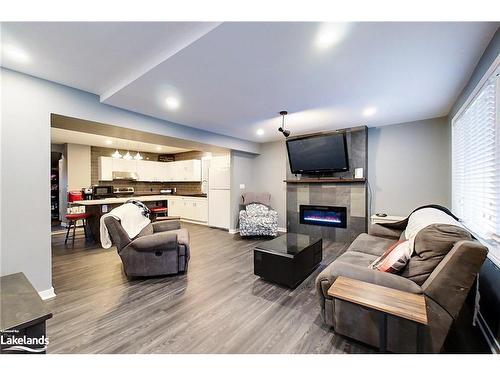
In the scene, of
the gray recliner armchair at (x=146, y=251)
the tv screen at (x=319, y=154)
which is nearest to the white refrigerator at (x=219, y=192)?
the tv screen at (x=319, y=154)

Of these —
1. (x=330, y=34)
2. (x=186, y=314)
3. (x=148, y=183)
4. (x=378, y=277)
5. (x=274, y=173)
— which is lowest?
(x=186, y=314)

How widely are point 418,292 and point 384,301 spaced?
353 millimetres

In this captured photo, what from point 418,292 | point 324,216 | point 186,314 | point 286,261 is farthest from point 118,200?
point 418,292

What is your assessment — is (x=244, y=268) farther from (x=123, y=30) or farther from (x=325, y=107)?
(x=123, y=30)

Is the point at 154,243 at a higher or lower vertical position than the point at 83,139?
lower

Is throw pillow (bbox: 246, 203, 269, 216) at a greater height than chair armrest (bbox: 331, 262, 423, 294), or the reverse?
throw pillow (bbox: 246, 203, 269, 216)

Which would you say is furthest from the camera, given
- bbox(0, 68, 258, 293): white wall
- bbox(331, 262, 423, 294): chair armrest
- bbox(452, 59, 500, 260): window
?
bbox(0, 68, 258, 293): white wall

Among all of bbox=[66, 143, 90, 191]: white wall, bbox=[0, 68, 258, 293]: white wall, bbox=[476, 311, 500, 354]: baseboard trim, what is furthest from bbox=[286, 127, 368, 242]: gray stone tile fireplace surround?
bbox=[66, 143, 90, 191]: white wall

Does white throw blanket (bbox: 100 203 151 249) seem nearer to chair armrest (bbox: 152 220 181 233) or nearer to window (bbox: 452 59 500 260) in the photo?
chair armrest (bbox: 152 220 181 233)

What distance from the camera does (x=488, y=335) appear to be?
162 centimetres

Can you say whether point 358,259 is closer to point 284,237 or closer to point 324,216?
point 284,237

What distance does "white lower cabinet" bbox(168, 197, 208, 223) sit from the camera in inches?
252

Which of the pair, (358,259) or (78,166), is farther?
(78,166)
